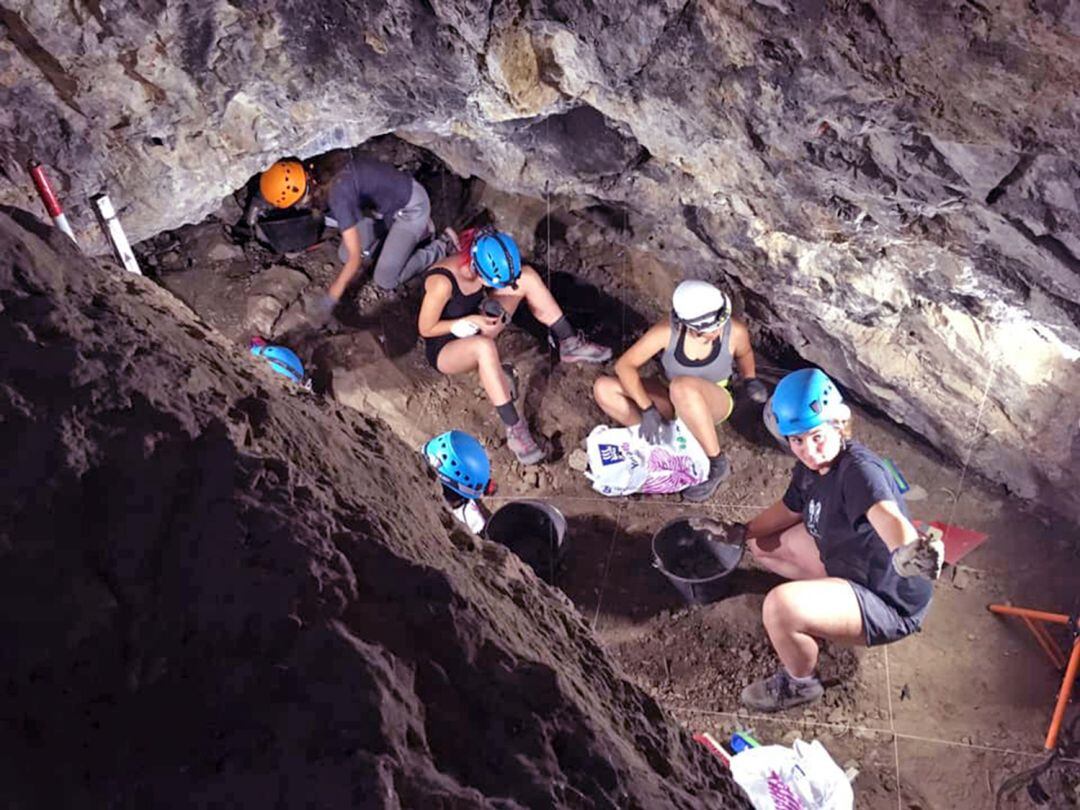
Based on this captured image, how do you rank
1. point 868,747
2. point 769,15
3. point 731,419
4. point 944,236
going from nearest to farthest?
point 769,15
point 944,236
point 868,747
point 731,419

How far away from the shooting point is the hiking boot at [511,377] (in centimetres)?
635

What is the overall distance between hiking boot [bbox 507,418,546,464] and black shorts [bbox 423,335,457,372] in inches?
29.8

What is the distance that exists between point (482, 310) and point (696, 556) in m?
2.23

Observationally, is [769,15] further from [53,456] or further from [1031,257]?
[53,456]

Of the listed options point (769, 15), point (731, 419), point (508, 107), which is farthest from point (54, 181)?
point (731, 419)

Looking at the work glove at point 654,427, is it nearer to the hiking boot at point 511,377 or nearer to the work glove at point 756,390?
the work glove at point 756,390

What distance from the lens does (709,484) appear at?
5.66m

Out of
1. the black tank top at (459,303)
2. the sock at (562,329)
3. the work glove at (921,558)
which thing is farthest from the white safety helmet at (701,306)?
the work glove at (921,558)

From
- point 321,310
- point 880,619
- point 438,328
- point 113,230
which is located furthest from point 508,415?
point 880,619

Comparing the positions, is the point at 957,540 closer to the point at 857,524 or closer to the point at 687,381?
the point at 857,524

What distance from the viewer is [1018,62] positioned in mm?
2945

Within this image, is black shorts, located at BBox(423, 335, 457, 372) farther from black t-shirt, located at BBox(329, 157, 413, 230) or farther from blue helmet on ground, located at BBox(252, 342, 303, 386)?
black t-shirt, located at BBox(329, 157, 413, 230)

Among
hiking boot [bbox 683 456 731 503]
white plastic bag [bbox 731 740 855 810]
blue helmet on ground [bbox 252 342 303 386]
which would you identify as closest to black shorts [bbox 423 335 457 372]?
blue helmet on ground [bbox 252 342 303 386]

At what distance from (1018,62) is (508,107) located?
104 inches
